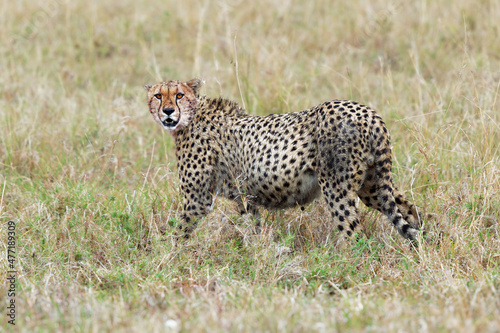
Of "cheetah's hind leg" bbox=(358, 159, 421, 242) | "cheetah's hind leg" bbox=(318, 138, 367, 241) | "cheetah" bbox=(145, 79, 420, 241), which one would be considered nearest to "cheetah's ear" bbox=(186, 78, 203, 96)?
"cheetah" bbox=(145, 79, 420, 241)

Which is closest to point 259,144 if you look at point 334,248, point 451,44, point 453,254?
point 334,248

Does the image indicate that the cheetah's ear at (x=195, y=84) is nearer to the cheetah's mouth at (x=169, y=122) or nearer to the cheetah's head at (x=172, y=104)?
the cheetah's head at (x=172, y=104)

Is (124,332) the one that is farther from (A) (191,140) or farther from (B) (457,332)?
(A) (191,140)

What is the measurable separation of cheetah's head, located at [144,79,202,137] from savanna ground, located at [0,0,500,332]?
428 millimetres

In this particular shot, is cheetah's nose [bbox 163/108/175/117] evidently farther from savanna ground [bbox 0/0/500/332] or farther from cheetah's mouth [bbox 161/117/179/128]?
savanna ground [bbox 0/0/500/332]

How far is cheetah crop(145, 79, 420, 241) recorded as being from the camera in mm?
3756

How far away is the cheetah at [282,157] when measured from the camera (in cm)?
376

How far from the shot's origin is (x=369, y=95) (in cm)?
619

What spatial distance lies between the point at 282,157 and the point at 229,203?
3.07 feet

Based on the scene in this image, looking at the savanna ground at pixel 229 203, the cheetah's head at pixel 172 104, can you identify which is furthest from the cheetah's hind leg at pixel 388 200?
the cheetah's head at pixel 172 104

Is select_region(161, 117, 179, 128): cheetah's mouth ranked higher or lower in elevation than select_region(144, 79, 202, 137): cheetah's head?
lower

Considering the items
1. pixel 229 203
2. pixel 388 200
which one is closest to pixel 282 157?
pixel 388 200

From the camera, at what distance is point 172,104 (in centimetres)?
445

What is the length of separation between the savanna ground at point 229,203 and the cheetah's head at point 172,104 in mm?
428
